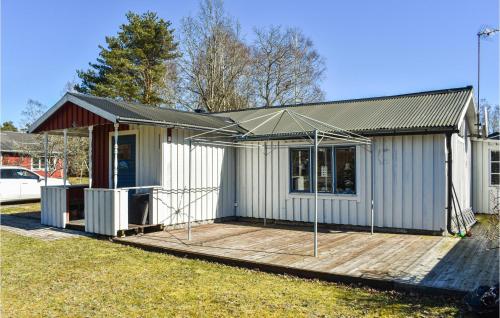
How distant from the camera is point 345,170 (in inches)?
358

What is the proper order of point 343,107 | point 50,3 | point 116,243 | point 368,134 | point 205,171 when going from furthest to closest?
point 50,3
point 343,107
point 205,171
point 368,134
point 116,243

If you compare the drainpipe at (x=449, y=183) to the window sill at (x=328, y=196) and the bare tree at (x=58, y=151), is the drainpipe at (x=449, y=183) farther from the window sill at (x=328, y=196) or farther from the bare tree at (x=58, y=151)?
the bare tree at (x=58, y=151)

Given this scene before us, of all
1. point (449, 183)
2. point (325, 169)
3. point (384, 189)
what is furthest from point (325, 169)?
point (449, 183)

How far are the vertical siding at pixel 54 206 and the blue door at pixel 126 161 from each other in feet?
4.72

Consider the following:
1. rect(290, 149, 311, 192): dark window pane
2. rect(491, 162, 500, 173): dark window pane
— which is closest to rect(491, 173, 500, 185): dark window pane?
rect(491, 162, 500, 173): dark window pane

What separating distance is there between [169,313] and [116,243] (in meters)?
4.22

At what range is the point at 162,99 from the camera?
87.9 feet

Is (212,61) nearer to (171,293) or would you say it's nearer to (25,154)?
(25,154)

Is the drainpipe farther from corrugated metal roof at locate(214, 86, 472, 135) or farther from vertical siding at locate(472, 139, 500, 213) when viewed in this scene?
vertical siding at locate(472, 139, 500, 213)

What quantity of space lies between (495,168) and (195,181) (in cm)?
934

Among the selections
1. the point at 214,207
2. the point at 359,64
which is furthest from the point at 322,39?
the point at 214,207

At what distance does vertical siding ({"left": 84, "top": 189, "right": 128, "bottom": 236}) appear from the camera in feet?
26.3

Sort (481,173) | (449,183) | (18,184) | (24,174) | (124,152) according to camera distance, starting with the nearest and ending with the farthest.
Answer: (449,183)
(124,152)
(481,173)
(18,184)
(24,174)

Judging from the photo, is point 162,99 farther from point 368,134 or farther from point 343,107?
point 368,134
